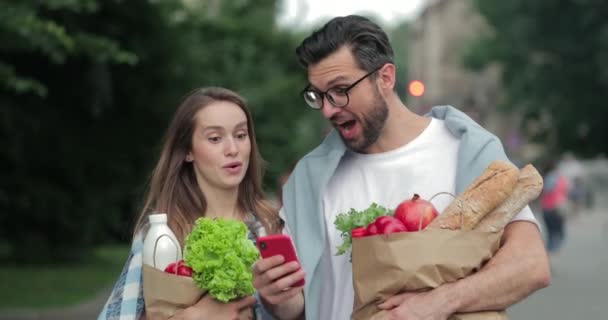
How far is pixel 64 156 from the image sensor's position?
19.3 meters

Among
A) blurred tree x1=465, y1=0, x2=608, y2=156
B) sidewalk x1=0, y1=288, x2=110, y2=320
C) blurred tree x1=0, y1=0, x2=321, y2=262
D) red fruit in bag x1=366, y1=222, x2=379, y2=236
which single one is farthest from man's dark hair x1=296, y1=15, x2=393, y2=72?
blurred tree x1=465, y1=0, x2=608, y2=156

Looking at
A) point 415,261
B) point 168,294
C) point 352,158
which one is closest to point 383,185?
point 352,158

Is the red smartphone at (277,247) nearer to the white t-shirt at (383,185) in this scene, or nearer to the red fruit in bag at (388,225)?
the red fruit in bag at (388,225)

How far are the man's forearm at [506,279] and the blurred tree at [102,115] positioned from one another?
44.0 feet

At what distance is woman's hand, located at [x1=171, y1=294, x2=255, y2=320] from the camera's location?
3799mm

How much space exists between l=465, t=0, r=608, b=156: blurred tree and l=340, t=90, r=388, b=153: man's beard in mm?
22124

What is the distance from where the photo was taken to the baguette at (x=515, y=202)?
146 inches

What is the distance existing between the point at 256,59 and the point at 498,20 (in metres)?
12.7

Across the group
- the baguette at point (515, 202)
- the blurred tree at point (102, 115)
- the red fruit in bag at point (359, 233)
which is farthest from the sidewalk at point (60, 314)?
the baguette at point (515, 202)

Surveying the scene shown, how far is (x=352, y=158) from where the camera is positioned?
4379 millimetres

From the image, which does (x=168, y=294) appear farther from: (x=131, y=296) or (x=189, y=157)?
(x=189, y=157)

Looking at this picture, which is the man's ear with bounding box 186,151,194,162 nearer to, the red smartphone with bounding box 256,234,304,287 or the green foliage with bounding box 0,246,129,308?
the red smartphone with bounding box 256,234,304,287

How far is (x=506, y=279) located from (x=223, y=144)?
3.91ft

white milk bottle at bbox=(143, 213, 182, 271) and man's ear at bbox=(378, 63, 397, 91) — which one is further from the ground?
man's ear at bbox=(378, 63, 397, 91)
